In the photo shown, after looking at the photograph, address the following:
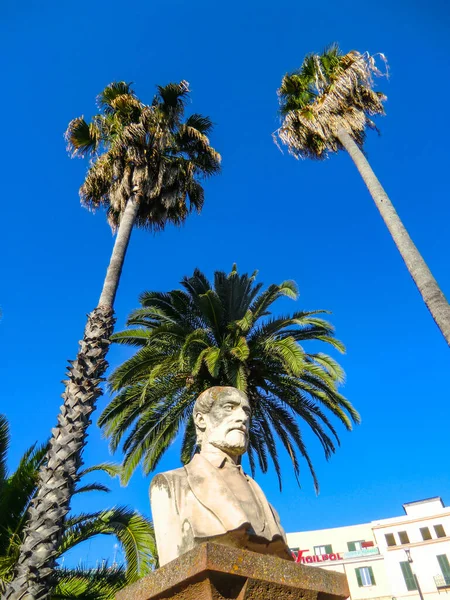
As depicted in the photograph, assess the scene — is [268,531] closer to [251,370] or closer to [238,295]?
[251,370]

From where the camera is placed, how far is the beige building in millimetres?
36875

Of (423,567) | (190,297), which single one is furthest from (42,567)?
(423,567)

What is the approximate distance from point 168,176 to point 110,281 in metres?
5.34

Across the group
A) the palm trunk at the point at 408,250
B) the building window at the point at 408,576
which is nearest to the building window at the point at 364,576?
the building window at the point at 408,576

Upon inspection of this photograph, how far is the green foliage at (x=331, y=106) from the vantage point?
12.9 m

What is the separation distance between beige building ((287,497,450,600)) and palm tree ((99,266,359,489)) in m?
26.7

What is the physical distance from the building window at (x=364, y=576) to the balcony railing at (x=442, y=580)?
4.94m

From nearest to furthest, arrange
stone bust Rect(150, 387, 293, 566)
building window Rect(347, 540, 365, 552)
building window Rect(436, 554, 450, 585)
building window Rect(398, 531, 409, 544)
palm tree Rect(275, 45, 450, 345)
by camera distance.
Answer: stone bust Rect(150, 387, 293, 566)
palm tree Rect(275, 45, 450, 345)
building window Rect(436, 554, 450, 585)
building window Rect(398, 531, 409, 544)
building window Rect(347, 540, 365, 552)

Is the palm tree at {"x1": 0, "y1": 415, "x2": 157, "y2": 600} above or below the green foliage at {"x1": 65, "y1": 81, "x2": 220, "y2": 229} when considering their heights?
below

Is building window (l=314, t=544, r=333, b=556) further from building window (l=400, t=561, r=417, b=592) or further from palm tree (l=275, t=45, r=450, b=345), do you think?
palm tree (l=275, t=45, r=450, b=345)

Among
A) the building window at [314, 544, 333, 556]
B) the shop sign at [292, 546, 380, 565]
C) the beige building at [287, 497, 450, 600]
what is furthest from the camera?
the building window at [314, 544, 333, 556]

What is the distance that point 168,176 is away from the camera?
14766mm

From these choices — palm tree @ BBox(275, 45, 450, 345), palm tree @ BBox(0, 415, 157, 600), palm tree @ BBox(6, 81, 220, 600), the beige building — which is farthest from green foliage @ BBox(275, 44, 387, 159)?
the beige building

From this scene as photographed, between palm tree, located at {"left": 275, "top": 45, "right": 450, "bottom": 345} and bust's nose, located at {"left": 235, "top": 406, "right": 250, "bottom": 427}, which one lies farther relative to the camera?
palm tree, located at {"left": 275, "top": 45, "right": 450, "bottom": 345}
